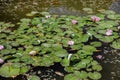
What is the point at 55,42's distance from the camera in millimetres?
3365

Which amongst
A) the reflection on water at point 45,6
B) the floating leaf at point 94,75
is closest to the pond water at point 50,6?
the reflection on water at point 45,6

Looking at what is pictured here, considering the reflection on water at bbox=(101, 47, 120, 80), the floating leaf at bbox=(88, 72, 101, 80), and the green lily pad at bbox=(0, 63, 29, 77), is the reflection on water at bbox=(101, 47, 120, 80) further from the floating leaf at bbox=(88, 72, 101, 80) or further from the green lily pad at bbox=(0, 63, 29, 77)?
the green lily pad at bbox=(0, 63, 29, 77)

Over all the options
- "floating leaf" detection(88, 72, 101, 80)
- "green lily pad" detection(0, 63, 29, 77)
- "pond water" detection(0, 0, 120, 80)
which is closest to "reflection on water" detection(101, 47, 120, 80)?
"floating leaf" detection(88, 72, 101, 80)

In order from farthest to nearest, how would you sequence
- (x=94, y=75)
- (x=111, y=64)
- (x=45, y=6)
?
(x=45, y=6)
(x=111, y=64)
(x=94, y=75)

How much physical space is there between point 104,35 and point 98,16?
571mm

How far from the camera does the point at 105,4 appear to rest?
15.1 feet

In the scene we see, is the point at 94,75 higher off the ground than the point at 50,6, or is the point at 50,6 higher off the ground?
the point at 50,6

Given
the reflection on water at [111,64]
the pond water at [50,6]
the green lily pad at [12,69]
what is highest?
the pond water at [50,6]

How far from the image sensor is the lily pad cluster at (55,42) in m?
2.90

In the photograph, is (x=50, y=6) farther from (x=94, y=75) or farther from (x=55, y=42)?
(x=94, y=75)

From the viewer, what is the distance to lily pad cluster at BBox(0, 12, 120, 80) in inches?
114

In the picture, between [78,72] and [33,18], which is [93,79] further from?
[33,18]

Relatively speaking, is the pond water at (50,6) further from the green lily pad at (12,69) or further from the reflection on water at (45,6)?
the green lily pad at (12,69)

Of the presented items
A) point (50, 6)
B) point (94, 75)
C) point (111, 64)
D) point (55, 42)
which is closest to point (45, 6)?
point (50, 6)
